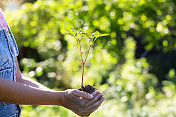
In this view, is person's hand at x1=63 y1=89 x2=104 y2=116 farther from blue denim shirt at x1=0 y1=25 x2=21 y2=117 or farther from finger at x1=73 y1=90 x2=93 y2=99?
blue denim shirt at x1=0 y1=25 x2=21 y2=117

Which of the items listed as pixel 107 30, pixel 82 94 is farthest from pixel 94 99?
pixel 107 30

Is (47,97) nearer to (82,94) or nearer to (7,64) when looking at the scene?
(82,94)

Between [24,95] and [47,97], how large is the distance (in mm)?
96

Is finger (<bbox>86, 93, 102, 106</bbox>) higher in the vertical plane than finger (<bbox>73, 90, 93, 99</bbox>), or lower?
lower

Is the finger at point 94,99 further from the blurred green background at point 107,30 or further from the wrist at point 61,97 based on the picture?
the blurred green background at point 107,30

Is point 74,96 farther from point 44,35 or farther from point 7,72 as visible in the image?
point 44,35

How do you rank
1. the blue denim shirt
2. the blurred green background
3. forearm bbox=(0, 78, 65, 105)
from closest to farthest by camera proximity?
forearm bbox=(0, 78, 65, 105), the blue denim shirt, the blurred green background

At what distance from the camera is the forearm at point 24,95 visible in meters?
0.93

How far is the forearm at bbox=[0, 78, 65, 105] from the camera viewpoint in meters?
0.93

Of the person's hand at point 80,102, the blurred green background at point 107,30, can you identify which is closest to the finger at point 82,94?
the person's hand at point 80,102

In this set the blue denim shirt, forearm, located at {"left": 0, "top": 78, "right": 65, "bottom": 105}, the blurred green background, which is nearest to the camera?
forearm, located at {"left": 0, "top": 78, "right": 65, "bottom": 105}

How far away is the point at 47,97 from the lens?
100 cm

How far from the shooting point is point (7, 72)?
1096 millimetres

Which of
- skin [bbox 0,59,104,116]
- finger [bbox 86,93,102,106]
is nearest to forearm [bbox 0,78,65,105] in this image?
skin [bbox 0,59,104,116]
